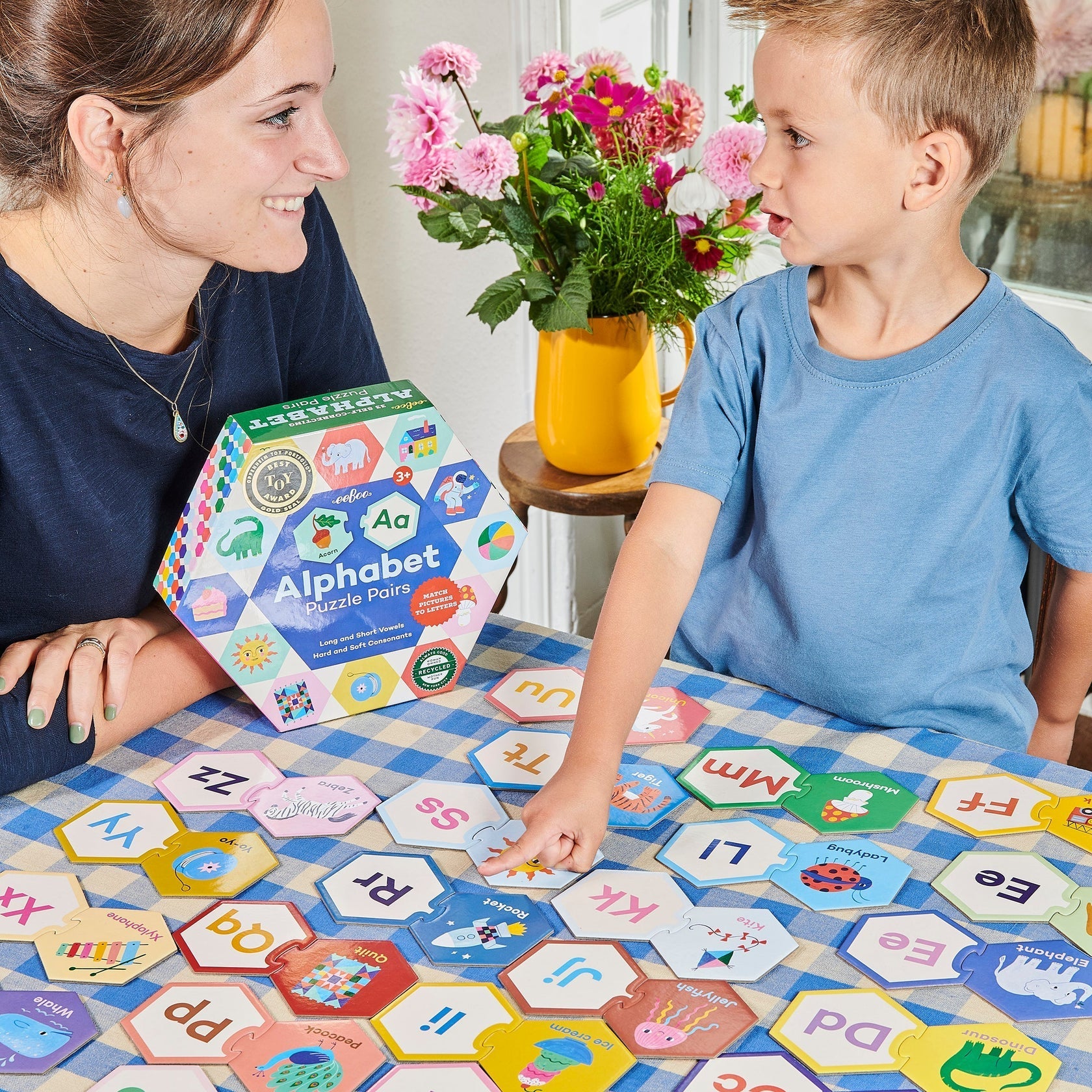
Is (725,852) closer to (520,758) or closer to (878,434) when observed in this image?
(520,758)

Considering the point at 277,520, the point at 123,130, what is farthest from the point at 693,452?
the point at 123,130

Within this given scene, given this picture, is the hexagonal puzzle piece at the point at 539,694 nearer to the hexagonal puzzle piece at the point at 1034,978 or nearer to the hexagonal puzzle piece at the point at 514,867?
the hexagonal puzzle piece at the point at 514,867

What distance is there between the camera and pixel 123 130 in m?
1.02

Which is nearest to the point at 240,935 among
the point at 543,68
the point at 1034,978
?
the point at 1034,978

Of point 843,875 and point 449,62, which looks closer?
point 843,875

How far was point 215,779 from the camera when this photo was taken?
3.20 ft

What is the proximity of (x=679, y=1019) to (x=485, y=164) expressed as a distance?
108cm

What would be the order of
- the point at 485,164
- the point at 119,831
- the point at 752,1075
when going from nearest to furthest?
the point at 752,1075 → the point at 119,831 → the point at 485,164

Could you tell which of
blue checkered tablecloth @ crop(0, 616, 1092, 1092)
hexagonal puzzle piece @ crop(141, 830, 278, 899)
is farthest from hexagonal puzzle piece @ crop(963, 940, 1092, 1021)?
hexagonal puzzle piece @ crop(141, 830, 278, 899)

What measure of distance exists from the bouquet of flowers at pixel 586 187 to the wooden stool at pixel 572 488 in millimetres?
241

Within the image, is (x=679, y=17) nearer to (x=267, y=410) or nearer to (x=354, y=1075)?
(x=267, y=410)

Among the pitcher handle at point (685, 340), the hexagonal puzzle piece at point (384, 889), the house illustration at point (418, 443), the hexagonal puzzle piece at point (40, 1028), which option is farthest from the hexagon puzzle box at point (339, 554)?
the pitcher handle at point (685, 340)

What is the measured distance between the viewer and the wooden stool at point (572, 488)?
1.76 meters

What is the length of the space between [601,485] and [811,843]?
95 cm
